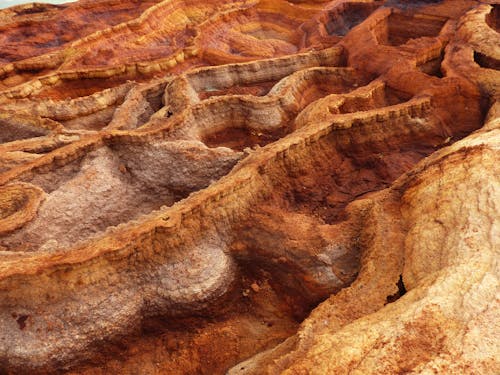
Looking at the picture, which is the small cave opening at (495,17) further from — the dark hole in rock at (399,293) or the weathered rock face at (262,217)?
the dark hole in rock at (399,293)

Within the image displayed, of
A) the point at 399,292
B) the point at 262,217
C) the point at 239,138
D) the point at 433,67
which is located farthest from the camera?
the point at 433,67

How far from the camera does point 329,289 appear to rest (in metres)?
6.27

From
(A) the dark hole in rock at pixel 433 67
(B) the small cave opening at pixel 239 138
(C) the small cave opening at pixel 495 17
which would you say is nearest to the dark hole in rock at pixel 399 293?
(B) the small cave opening at pixel 239 138

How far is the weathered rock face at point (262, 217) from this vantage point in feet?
15.3

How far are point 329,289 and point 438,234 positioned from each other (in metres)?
1.93

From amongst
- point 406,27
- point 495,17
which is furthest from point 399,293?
point 406,27

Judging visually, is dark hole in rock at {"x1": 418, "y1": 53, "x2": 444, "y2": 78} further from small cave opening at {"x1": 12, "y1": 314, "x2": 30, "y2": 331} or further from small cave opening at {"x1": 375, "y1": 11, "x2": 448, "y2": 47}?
small cave opening at {"x1": 12, "y1": 314, "x2": 30, "y2": 331}

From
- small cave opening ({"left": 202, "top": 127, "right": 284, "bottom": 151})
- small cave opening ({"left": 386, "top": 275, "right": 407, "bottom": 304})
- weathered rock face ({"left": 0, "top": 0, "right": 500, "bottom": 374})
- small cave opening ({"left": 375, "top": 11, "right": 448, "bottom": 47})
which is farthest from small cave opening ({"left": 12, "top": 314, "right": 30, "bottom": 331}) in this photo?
small cave opening ({"left": 375, "top": 11, "right": 448, "bottom": 47})

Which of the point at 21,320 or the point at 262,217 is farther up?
the point at 262,217

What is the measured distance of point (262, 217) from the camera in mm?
7191

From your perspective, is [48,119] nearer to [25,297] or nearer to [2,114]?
[2,114]

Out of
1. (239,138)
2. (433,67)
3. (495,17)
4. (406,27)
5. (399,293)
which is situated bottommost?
(399,293)

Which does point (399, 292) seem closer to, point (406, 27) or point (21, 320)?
point (21, 320)

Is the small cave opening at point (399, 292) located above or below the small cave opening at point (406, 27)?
below
